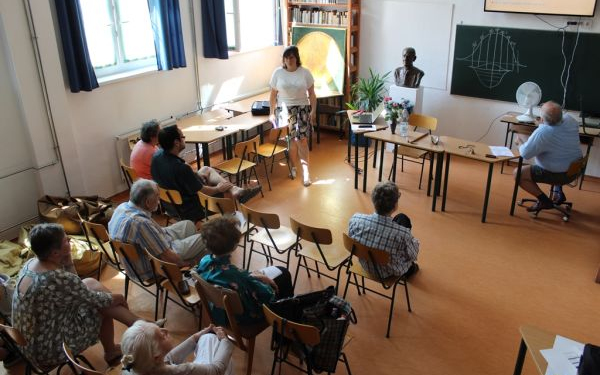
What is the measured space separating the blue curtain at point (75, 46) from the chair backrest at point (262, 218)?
264 cm

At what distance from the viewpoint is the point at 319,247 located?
12.5 ft

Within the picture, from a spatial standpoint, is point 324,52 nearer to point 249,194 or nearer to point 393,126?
point 393,126

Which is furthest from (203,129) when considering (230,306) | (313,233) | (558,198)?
(558,198)

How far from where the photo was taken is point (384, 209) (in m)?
3.63

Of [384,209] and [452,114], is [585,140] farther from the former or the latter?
[384,209]

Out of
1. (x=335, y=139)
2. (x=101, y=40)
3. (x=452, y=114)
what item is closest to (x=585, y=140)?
(x=452, y=114)

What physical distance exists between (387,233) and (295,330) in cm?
118

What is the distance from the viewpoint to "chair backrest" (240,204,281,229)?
3.98m

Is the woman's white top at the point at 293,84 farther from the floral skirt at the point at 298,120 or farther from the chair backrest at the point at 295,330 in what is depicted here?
the chair backrest at the point at 295,330

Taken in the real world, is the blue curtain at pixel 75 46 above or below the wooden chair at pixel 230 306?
above

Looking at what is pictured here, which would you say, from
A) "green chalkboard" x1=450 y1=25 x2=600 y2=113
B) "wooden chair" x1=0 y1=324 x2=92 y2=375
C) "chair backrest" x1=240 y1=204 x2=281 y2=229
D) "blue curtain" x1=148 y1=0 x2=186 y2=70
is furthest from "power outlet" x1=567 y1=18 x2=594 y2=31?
"wooden chair" x1=0 y1=324 x2=92 y2=375

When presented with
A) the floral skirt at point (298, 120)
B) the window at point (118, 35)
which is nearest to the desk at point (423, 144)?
the floral skirt at point (298, 120)

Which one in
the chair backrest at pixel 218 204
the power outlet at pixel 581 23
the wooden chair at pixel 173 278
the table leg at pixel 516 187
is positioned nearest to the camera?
the wooden chair at pixel 173 278

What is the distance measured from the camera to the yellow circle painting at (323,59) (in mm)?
7961
